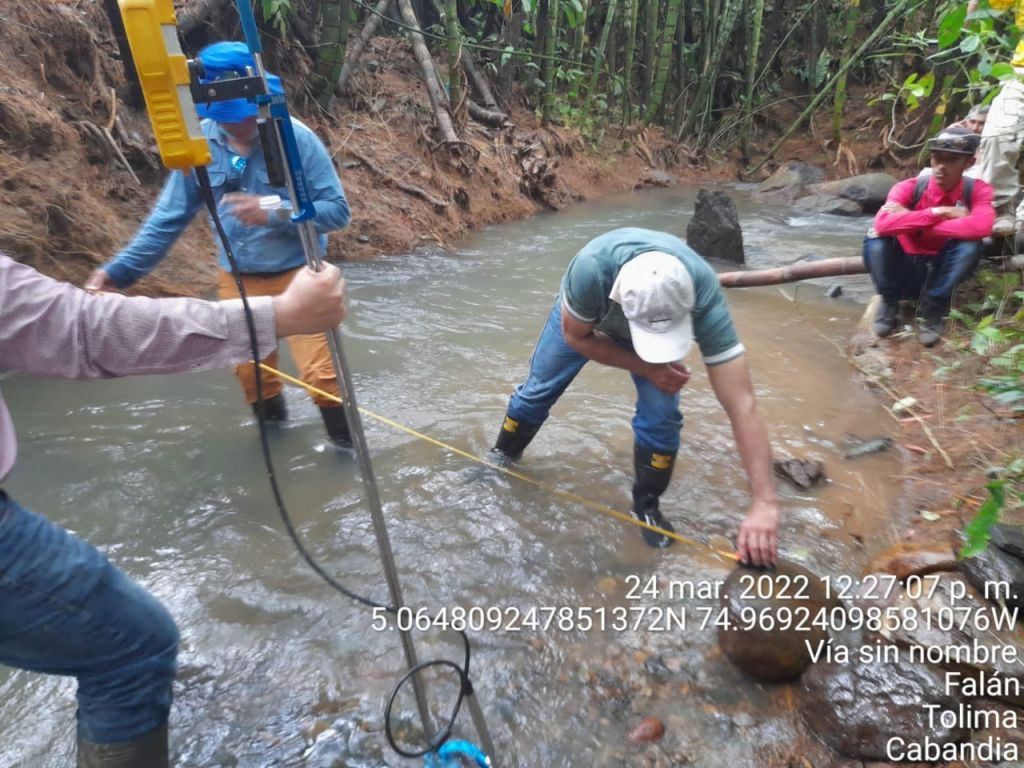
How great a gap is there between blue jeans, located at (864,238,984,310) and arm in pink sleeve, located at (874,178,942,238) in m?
0.10

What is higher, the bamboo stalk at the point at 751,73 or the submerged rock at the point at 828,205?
the bamboo stalk at the point at 751,73

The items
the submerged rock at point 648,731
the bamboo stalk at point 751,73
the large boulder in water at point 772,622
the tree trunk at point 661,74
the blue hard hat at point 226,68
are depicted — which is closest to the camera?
the submerged rock at point 648,731

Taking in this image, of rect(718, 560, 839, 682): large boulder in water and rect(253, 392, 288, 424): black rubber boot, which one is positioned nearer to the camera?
rect(718, 560, 839, 682): large boulder in water

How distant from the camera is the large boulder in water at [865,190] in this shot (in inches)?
399

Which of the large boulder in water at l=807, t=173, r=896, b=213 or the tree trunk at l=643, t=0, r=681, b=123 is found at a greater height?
the tree trunk at l=643, t=0, r=681, b=123

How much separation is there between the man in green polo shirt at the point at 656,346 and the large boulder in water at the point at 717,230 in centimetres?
493

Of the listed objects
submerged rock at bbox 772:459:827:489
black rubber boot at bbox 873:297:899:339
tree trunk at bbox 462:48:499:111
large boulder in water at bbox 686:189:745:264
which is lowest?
large boulder in water at bbox 686:189:745:264

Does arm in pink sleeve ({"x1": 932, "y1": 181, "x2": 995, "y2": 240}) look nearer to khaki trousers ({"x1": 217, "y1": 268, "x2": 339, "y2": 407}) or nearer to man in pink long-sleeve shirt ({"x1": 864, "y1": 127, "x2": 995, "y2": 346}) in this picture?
man in pink long-sleeve shirt ({"x1": 864, "y1": 127, "x2": 995, "y2": 346})

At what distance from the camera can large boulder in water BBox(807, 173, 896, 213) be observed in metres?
10.1

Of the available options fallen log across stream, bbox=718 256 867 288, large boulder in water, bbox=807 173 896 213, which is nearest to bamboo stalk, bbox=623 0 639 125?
large boulder in water, bbox=807 173 896 213

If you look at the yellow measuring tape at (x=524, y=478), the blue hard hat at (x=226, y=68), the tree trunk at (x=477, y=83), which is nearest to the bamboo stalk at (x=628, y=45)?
the tree trunk at (x=477, y=83)

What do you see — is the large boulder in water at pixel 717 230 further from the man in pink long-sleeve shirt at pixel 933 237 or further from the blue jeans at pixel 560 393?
the blue jeans at pixel 560 393

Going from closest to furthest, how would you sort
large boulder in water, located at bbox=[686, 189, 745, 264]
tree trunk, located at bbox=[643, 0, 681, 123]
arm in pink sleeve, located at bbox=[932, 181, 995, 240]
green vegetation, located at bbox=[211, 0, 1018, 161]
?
arm in pink sleeve, located at bbox=[932, 181, 995, 240]
large boulder in water, located at bbox=[686, 189, 745, 264]
green vegetation, located at bbox=[211, 0, 1018, 161]
tree trunk, located at bbox=[643, 0, 681, 123]

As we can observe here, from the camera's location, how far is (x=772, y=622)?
1.95 m
